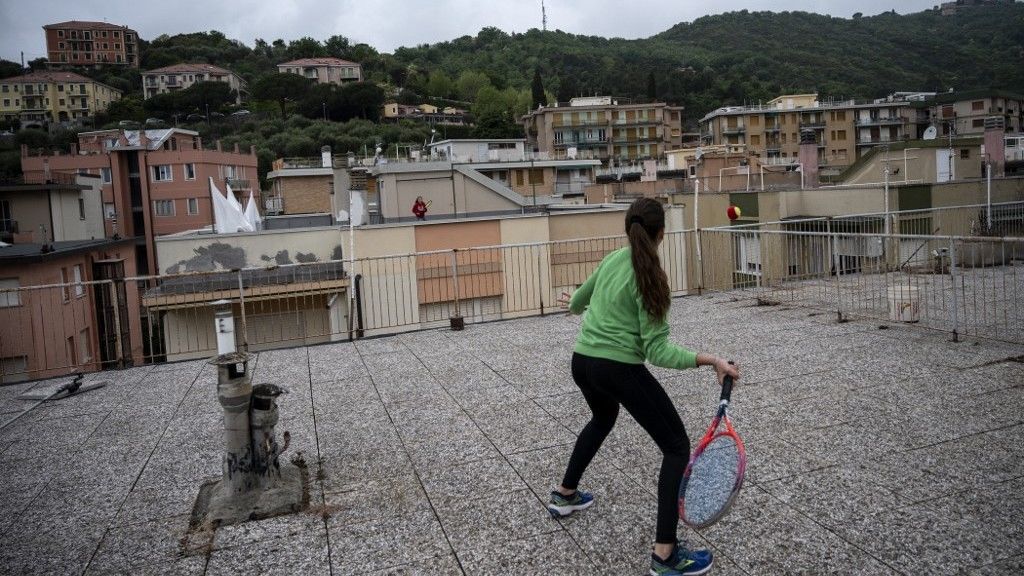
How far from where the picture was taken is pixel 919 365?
7457 millimetres

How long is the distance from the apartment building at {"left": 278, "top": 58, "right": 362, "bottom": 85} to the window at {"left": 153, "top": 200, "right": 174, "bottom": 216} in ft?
294

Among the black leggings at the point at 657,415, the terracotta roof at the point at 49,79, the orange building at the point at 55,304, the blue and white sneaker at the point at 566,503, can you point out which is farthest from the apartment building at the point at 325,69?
the black leggings at the point at 657,415

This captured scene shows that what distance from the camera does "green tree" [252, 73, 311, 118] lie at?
399 ft

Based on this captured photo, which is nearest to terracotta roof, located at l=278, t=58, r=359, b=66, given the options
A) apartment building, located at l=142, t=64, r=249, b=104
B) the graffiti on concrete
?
apartment building, located at l=142, t=64, r=249, b=104

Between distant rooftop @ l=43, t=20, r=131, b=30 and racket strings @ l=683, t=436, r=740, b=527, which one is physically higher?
distant rooftop @ l=43, t=20, r=131, b=30

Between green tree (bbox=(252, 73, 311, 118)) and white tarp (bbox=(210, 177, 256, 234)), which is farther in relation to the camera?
green tree (bbox=(252, 73, 311, 118))

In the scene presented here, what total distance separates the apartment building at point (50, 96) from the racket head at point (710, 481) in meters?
142

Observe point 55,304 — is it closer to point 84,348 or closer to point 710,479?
point 84,348

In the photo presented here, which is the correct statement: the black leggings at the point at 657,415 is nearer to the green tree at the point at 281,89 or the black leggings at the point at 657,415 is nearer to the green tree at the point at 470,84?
the green tree at the point at 281,89

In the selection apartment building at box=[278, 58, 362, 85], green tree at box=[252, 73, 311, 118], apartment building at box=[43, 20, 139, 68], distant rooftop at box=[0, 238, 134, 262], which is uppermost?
apartment building at box=[43, 20, 139, 68]

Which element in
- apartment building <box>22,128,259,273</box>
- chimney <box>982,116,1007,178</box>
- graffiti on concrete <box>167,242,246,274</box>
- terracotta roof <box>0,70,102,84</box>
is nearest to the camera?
graffiti on concrete <box>167,242,246,274</box>

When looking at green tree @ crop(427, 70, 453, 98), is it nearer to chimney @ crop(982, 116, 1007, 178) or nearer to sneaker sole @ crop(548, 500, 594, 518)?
chimney @ crop(982, 116, 1007, 178)

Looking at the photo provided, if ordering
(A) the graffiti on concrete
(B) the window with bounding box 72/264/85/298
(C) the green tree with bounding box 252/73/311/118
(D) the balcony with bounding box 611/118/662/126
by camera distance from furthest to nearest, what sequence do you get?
(C) the green tree with bounding box 252/73/311/118 → (D) the balcony with bounding box 611/118/662/126 → (B) the window with bounding box 72/264/85/298 → (A) the graffiti on concrete

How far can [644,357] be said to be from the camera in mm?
3783
